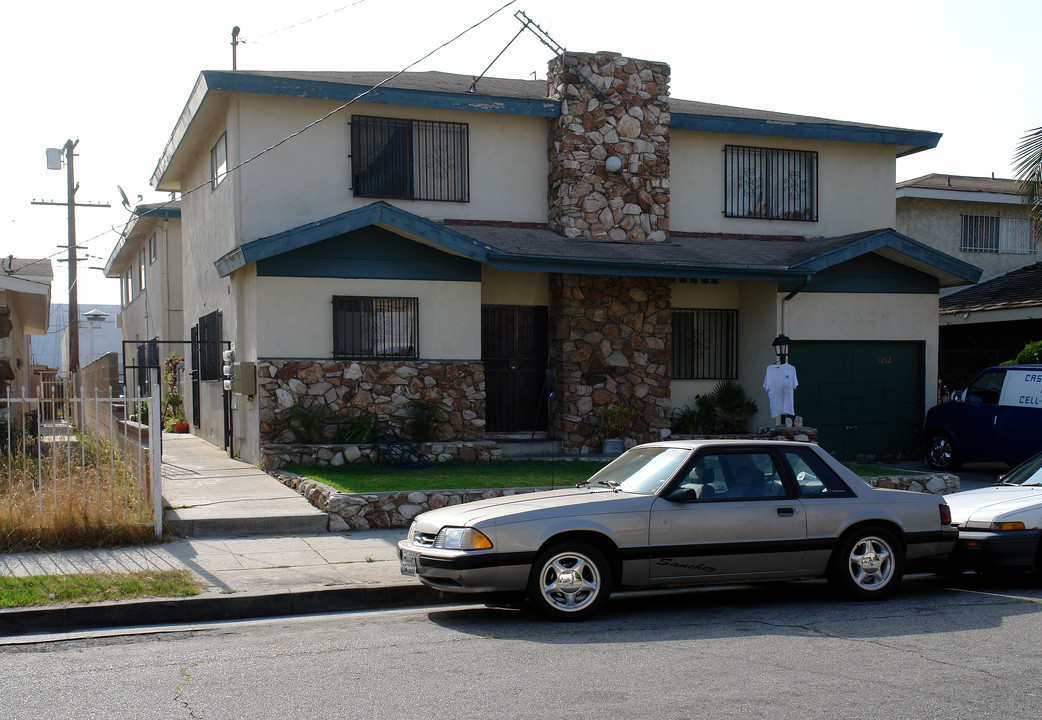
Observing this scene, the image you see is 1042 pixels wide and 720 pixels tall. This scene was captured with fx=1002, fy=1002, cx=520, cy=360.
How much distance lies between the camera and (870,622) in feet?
24.8

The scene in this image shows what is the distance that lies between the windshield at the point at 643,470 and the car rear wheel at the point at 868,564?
5.16ft

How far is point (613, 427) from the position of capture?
16.8 m

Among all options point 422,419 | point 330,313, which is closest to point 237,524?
point 422,419

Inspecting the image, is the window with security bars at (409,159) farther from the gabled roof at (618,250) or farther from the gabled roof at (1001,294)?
the gabled roof at (1001,294)

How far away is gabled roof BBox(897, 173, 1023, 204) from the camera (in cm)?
2416

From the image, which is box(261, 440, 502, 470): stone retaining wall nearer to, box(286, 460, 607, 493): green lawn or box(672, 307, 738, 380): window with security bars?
box(286, 460, 607, 493): green lawn

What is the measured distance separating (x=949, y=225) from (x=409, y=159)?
14.8 metres

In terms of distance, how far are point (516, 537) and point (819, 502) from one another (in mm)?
2667

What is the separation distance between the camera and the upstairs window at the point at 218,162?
54.9ft

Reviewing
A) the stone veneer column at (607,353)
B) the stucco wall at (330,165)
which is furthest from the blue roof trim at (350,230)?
the stone veneer column at (607,353)

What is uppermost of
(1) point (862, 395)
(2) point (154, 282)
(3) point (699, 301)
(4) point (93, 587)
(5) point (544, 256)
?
(2) point (154, 282)

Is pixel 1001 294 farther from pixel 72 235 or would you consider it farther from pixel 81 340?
pixel 81 340

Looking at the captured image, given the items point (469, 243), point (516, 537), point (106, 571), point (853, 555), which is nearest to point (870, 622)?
point (853, 555)

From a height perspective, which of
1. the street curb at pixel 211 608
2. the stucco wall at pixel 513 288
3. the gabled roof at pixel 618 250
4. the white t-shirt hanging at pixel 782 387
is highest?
the gabled roof at pixel 618 250
